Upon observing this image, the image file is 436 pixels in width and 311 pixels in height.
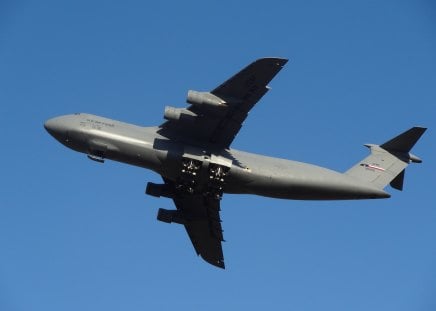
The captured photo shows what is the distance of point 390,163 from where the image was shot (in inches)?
1126

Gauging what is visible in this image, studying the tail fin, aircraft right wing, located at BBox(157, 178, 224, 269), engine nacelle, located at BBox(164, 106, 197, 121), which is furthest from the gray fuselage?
aircraft right wing, located at BBox(157, 178, 224, 269)

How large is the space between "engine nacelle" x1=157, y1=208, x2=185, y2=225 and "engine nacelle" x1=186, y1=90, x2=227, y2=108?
681 centimetres

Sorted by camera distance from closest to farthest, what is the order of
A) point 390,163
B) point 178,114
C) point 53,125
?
point 178,114
point 53,125
point 390,163

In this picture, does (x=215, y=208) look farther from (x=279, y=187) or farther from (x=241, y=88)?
(x=241, y=88)

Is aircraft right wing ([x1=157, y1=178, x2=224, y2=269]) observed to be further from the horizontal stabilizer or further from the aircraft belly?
the horizontal stabilizer

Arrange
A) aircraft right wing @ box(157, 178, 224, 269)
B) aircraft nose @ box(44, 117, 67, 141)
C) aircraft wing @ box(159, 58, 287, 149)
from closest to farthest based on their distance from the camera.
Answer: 1. aircraft wing @ box(159, 58, 287, 149)
2. aircraft nose @ box(44, 117, 67, 141)
3. aircraft right wing @ box(157, 178, 224, 269)

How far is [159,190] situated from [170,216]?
151 cm

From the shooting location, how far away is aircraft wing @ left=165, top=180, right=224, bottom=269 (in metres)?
28.8

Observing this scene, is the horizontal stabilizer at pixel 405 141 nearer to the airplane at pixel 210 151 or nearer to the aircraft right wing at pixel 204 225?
the airplane at pixel 210 151

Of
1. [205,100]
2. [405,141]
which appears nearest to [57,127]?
[205,100]

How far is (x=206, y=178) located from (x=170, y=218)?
440cm

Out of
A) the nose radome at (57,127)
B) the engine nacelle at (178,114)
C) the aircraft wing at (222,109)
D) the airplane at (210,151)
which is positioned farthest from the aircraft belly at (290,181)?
the nose radome at (57,127)

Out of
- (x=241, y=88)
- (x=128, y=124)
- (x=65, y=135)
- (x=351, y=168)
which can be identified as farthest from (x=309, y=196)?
(x=65, y=135)

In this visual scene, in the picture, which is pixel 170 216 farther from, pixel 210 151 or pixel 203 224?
pixel 210 151
